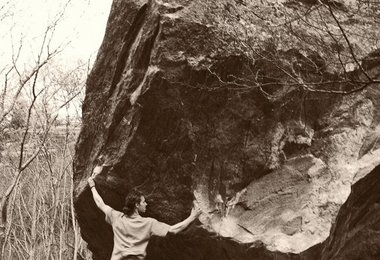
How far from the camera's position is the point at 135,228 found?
662 centimetres

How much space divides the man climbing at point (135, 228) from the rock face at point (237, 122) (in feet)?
0.97

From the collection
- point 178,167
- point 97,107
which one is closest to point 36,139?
point 97,107

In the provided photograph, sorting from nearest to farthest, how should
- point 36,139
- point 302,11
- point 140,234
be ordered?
point 140,234, point 302,11, point 36,139

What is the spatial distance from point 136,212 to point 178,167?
728mm

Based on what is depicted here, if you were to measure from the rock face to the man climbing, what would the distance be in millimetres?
294

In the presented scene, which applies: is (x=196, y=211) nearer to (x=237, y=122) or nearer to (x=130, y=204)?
(x=130, y=204)

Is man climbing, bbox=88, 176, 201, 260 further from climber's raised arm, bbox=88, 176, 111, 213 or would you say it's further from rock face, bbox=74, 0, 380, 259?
rock face, bbox=74, 0, 380, 259

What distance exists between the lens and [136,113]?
273 inches

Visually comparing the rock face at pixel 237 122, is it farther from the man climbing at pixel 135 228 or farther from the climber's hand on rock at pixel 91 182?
the man climbing at pixel 135 228

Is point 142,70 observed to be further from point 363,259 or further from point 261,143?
point 363,259

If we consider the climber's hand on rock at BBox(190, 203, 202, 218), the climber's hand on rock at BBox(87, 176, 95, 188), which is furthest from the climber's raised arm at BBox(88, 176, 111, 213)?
the climber's hand on rock at BBox(190, 203, 202, 218)

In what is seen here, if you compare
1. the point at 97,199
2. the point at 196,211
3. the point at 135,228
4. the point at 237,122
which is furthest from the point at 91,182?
the point at 237,122

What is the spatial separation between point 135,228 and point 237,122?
1694 mm

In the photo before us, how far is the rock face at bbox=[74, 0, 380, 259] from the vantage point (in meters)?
6.65
